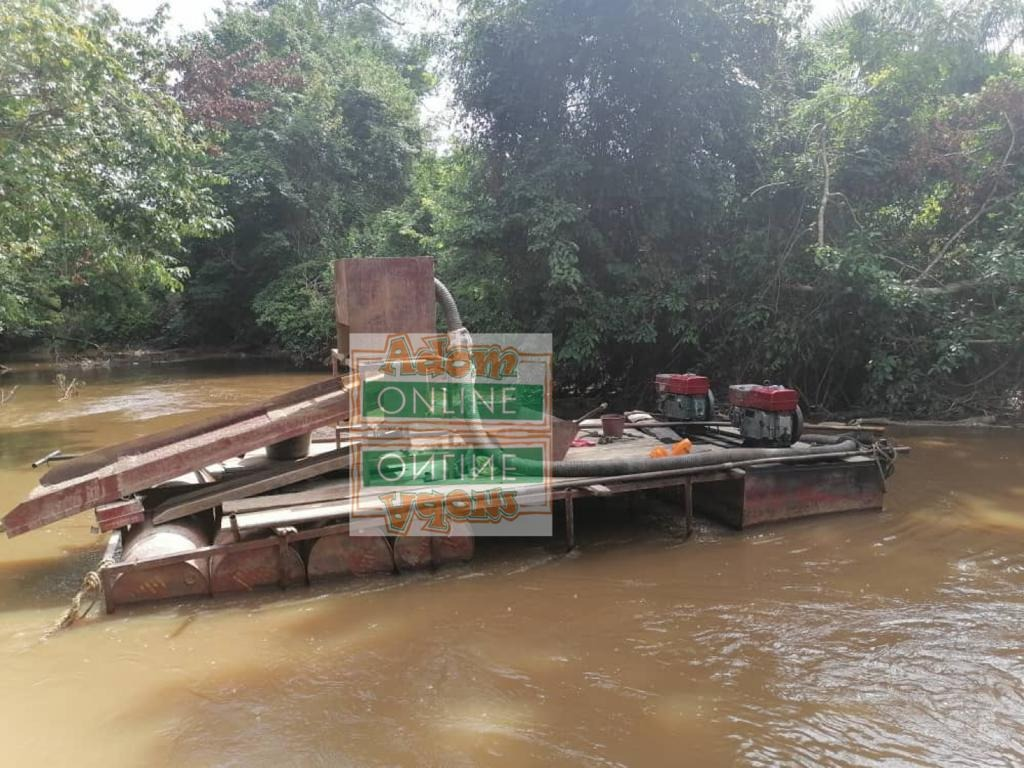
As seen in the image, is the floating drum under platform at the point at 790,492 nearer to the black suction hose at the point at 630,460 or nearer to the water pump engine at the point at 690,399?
the black suction hose at the point at 630,460

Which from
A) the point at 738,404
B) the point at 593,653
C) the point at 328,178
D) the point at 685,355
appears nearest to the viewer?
the point at 593,653

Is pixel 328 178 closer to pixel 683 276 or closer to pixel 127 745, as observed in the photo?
pixel 683 276

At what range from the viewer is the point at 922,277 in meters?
10.4

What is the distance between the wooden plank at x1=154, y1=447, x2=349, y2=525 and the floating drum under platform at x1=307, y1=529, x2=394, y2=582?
23.4 inches

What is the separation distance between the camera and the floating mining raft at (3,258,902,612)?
4574mm

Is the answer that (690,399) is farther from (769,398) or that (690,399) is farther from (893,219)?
(893,219)

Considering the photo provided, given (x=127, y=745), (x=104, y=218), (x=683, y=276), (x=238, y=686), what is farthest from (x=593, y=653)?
(x=104, y=218)

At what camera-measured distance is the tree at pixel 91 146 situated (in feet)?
24.5

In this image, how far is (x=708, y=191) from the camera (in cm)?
1129

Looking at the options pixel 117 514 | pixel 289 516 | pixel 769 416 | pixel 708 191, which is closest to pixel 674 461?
pixel 769 416

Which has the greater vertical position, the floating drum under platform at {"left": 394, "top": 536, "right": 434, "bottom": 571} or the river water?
the floating drum under platform at {"left": 394, "top": 536, "right": 434, "bottom": 571}

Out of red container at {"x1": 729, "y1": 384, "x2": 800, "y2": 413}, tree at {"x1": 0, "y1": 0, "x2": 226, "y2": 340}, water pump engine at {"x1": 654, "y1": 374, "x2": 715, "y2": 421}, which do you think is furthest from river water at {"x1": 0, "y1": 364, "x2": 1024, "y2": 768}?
tree at {"x1": 0, "y1": 0, "x2": 226, "y2": 340}

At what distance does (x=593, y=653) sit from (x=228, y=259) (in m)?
25.1

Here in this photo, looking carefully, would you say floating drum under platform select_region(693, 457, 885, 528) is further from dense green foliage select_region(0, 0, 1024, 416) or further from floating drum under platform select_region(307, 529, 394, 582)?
dense green foliage select_region(0, 0, 1024, 416)
